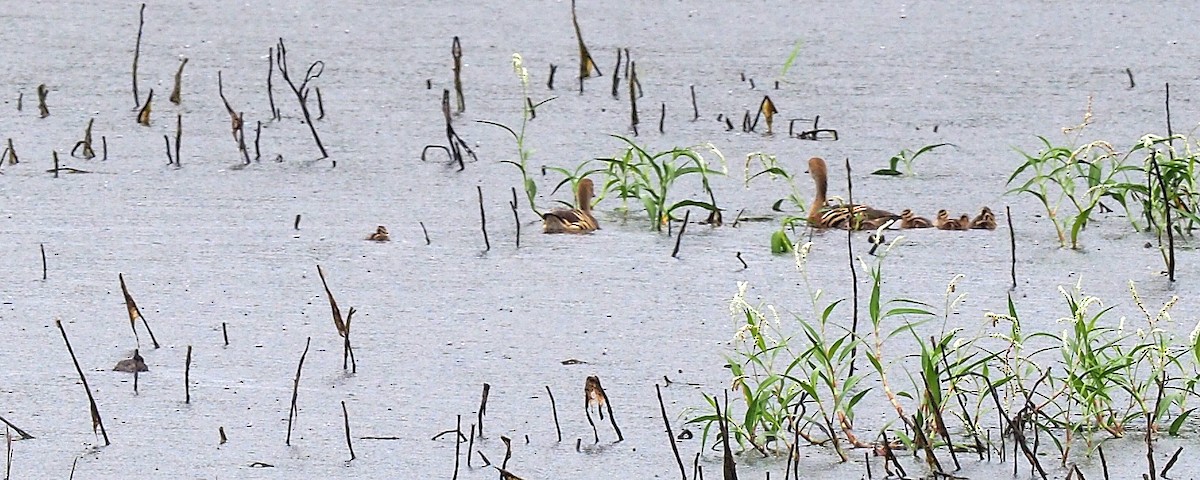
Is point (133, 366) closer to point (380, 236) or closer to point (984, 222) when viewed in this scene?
point (380, 236)

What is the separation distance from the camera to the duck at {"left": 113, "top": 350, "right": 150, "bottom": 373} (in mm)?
3256

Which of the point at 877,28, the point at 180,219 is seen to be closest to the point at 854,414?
the point at 180,219

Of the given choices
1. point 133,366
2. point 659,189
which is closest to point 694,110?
point 659,189

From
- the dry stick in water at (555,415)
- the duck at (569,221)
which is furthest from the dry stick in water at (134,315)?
the duck at (569,221)

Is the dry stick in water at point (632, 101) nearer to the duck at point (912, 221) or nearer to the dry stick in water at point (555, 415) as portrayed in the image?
the duck at point (912, 221)

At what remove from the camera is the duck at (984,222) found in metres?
4.29

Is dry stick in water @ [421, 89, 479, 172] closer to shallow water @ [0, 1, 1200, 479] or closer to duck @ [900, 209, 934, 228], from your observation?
shallow water @ [0, 1, 1200, 479]

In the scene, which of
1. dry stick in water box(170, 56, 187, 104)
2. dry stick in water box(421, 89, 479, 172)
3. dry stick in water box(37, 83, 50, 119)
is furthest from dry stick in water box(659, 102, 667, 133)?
dry stick in water box(37, 83, 50, 119)

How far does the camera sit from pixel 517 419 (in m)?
3.03

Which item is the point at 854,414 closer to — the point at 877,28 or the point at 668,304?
the point at 668,304

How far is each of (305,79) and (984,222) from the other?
8.20 ft

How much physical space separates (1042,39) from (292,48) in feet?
9.51

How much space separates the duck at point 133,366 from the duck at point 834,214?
176 centimetres

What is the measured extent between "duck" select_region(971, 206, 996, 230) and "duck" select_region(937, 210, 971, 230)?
0.02m
